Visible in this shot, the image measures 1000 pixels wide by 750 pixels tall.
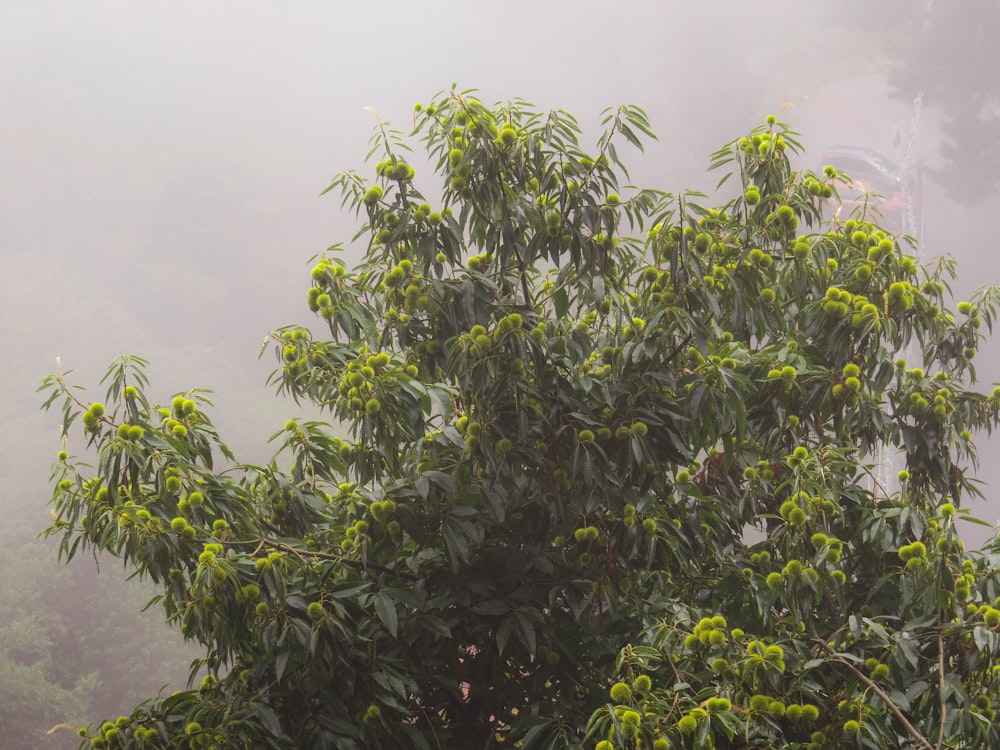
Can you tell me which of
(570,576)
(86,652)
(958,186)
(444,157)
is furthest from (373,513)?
(958,186)

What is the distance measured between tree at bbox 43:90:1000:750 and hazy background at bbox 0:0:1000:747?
865cm

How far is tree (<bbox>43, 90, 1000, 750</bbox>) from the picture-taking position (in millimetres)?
1933

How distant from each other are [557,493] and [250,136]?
20.7 metres

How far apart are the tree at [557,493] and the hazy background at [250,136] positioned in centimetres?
865

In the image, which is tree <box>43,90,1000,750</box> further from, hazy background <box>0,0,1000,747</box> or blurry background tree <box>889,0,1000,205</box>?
blurry background tree <box>889,0,1000,205</box>

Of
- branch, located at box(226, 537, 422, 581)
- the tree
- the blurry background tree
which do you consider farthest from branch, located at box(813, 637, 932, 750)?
the blurry background tree

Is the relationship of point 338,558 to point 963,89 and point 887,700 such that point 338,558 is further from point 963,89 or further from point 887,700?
point 963,89

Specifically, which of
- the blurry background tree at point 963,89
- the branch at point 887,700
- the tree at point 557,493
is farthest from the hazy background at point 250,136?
the branch at point 887,700

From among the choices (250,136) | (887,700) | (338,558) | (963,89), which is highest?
(250,136)

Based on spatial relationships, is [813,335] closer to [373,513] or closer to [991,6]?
[373,513]

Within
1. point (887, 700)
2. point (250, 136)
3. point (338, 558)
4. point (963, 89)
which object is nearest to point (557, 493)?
point (338, 558)

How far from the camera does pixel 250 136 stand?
21.3 metres

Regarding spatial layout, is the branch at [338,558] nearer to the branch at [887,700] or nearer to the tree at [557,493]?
the tree at [557,493]

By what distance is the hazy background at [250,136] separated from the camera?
13195 mm
